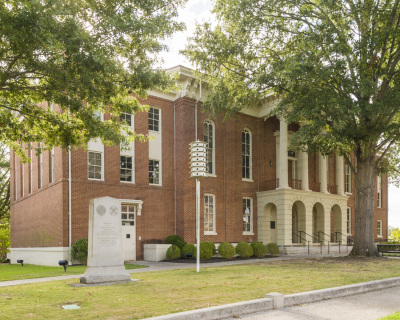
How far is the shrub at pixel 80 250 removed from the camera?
18.9 meters

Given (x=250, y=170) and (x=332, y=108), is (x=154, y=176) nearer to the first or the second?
(x=250, y=170)

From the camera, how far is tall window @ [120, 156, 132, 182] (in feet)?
73.4

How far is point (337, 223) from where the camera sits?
105 feet

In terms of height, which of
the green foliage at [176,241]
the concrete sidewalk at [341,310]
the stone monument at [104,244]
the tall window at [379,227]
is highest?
the stone monument at [104,244]

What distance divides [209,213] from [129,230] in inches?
224

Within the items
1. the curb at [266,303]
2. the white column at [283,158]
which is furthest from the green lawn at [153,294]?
the white column at [283,158]

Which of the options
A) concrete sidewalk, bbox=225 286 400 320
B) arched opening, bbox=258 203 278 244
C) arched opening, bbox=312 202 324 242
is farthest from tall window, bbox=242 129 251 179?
concrete sidewalk, bbox=225 286 400 320

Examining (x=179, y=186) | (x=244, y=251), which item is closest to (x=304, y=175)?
(x=244, y=251)

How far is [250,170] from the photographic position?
28.2 meters

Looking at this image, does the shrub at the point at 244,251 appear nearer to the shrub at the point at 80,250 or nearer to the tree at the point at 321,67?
the tree at the point at 321,67

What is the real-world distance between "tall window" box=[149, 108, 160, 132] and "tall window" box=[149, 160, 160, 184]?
6.72 ft

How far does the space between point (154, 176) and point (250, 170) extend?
779 centimetres

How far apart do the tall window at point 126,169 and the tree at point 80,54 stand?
7589 millimetres

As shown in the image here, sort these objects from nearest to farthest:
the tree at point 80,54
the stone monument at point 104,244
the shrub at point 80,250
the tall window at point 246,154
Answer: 1. the tree at point 80,54
2. the stone monument at point 104,244
3. the shrub at point 80,250
4. the tall window at point 246,154
